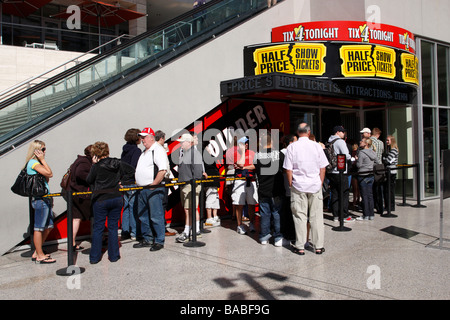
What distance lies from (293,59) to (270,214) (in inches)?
155

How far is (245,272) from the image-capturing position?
18.6ft

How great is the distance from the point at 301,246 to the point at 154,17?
20.0 metres

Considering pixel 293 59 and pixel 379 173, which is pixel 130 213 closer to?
pixel 293 59

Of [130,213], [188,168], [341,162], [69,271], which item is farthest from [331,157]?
[69,271]

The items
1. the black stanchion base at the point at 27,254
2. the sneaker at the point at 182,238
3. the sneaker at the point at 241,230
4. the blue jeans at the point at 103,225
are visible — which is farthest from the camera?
the sneaker at the point at 241,230

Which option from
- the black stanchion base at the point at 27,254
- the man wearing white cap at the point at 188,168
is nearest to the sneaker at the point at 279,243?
the man wearing white cap at the point at 188,168

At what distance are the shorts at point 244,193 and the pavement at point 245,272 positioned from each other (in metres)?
0.72

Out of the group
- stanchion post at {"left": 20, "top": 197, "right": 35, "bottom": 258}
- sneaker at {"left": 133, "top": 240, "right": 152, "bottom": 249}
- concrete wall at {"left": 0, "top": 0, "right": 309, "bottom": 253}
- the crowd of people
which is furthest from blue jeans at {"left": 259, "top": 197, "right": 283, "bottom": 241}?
stanchion post at {"left": 20, "top": 197, "right": 35, "bottom": 258}

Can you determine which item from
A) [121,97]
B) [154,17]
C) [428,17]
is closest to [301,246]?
[121,97]

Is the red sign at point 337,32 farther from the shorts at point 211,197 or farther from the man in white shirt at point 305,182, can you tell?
the man in white shirt at point 305,182

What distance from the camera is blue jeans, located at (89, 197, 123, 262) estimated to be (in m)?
6.00

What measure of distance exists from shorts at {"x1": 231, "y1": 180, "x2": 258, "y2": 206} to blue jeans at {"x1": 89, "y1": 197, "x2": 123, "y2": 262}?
2.69 m

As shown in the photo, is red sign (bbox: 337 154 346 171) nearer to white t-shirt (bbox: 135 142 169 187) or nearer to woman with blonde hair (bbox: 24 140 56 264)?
white t-shirt (bbox: 135 142 169 187)

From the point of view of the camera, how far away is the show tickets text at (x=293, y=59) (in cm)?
941
